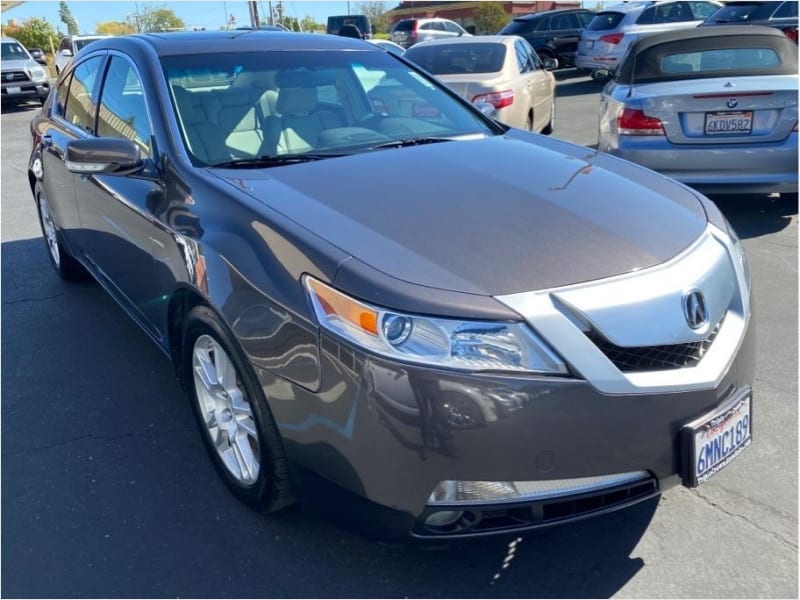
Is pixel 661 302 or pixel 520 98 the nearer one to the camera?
pixel 661 302

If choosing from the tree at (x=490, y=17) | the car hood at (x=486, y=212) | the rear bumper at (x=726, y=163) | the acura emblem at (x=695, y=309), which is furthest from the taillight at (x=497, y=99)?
the tree at (x=490, y=17)

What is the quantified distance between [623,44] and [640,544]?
617 inches

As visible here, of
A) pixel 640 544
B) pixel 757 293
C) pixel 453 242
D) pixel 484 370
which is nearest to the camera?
pixel 484 370

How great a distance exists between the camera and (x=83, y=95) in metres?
4.31

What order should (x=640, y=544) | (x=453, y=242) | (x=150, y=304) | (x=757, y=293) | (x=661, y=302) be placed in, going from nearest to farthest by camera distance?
(x=661, y=302)
(x=453, y=242)
(x=640, y=544)
(x=150, y=304)
(x=757, y=293)

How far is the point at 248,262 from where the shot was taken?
2.40m

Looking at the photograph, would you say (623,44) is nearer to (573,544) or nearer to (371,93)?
(371,93)

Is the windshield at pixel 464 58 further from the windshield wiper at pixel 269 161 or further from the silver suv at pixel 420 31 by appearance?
the silver suv at pixel 420 31

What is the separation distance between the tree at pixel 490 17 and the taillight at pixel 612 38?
22932 millimetres

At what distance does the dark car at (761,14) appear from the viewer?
13265 millimetres

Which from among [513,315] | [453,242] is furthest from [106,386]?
[513,315]

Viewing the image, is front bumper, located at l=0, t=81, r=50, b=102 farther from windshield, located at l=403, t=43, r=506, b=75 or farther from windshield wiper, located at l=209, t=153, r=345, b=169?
windshield wiper, located at l=209, t=153, r=345, b=169

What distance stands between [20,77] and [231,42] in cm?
1662

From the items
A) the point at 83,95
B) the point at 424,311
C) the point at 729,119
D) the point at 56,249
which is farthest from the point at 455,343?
the point at 729,119
